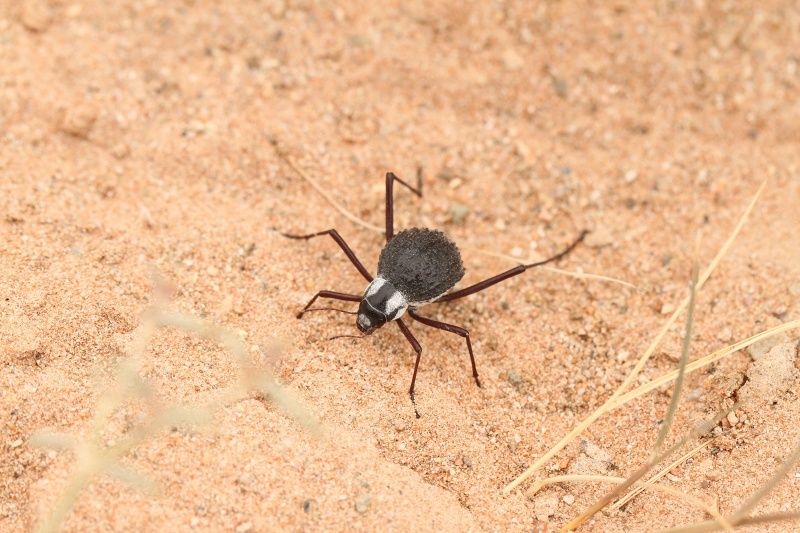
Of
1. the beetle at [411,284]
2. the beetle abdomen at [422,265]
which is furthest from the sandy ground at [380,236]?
the beetle abdomen at [422,265]

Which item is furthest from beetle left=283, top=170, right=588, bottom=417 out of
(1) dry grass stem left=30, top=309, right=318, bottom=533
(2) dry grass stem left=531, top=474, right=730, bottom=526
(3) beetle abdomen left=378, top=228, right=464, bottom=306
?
(2) dry grass stem left=531, top=474, right=730, bottom=526

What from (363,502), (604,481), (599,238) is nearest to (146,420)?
(363,502)

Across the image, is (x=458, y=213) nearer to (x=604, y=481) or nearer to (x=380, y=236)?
(x=380, y=236)

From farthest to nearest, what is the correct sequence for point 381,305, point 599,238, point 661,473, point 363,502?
point 599,238 → point 381,305 → point 661,473 → point 363,502

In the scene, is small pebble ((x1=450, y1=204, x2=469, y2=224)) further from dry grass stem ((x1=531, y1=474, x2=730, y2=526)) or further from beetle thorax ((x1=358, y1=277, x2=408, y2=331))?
dry grass stem ((x1=531, y1=474, x2=730, y2=526))

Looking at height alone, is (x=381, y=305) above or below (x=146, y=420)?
above

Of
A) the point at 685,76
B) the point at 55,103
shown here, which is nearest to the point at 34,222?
the point at 55,103

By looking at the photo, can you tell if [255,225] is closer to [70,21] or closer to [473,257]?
[473,257]
